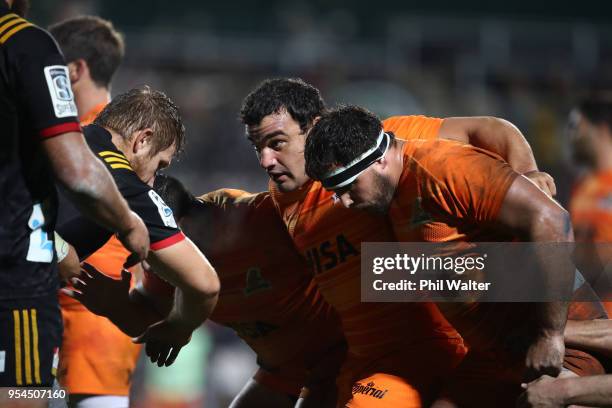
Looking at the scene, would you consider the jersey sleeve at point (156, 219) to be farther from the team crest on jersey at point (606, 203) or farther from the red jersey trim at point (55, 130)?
the team crest on jersey at point (606, 203)

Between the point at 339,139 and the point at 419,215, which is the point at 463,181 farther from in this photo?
the point at 339,139

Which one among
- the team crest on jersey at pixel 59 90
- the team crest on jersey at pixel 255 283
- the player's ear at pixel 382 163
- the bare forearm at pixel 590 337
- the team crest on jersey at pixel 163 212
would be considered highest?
the team crest on jersey at pixel 59 90

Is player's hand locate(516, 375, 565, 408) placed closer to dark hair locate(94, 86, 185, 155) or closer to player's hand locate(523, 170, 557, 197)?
player's hand locate(523, 170, 557, 197)

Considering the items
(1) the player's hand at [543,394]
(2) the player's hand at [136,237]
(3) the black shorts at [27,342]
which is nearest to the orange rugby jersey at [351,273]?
(1) the player's hand at [543,394]

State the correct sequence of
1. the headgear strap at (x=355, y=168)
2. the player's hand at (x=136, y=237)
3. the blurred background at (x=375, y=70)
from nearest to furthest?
the player's hand at (x=136, y=237)
the headgear strap at (x=355, y=168)
the blurred background at (x=375, y=70)

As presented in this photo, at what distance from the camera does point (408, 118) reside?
4.77 metres

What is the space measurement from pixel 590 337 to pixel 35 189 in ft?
7.77

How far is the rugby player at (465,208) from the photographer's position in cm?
370

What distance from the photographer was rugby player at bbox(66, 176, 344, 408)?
4.71 metres

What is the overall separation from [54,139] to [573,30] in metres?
15.1

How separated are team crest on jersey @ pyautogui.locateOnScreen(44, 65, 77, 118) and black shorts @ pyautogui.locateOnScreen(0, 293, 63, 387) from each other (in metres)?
0.60

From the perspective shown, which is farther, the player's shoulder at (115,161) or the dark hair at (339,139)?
the dark hair at (339,139)

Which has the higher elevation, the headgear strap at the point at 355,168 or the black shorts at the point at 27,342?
the headgear strap at the point at 355,168

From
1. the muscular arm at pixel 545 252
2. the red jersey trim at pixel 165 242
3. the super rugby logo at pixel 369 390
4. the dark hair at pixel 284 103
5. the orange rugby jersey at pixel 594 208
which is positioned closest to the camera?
the red jersey trim at pixel 165 242
